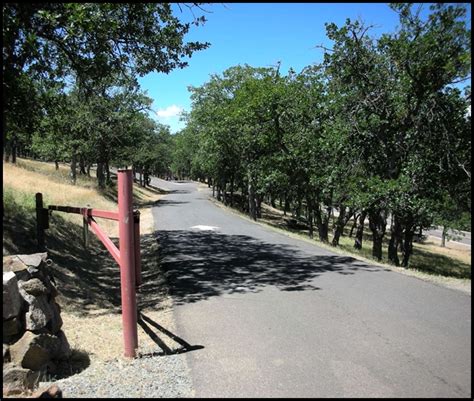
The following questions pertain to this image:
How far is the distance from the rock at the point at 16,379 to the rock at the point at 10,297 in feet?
1.73

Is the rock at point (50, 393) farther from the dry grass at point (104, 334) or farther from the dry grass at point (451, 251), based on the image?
the dry grass at point (451, 251)

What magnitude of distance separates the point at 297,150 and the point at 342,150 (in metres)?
4.92

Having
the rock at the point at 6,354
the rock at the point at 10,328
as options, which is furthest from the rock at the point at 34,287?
the rock at the point at 6,354

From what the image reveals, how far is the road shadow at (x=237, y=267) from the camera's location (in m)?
8.03

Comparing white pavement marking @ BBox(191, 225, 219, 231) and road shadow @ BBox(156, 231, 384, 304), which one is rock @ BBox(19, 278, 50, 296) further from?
white pavement marking @ BBox(191, 225, 219, 231)

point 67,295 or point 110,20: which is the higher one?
point 110,20

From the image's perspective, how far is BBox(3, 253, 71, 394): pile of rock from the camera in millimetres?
4062

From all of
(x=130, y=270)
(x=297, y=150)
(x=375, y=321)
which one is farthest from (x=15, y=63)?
(x=297, y=150)

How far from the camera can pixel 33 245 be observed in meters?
9.21

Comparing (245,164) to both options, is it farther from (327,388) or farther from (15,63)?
(327,388)

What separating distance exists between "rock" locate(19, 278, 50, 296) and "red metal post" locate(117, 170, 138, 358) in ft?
3.15

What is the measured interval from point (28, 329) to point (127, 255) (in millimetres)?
1273

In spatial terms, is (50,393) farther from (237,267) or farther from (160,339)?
(237,267)

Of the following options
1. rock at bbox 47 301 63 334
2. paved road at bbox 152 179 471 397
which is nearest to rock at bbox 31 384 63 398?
paved road at bbox 152 179 471 397
